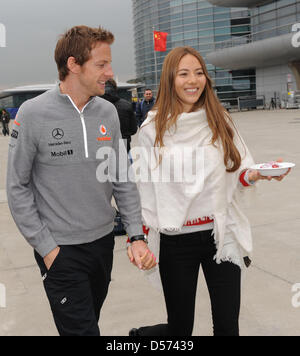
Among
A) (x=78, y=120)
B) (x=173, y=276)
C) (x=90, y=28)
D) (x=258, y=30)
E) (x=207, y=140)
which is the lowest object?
(x=173, y=276)

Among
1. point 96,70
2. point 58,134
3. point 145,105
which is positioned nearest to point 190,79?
point 96,70

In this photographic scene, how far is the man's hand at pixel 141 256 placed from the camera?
224 cm

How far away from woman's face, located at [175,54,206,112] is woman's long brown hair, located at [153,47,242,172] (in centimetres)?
2

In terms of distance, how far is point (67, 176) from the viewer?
81.8 inches

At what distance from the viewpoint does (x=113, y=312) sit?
12.5 ft

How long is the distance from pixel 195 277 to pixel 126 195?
58 centimetres

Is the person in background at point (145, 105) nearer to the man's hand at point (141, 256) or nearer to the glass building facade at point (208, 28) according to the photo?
the man's hand at point (141, 256)

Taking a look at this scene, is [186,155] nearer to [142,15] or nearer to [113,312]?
[113,312]

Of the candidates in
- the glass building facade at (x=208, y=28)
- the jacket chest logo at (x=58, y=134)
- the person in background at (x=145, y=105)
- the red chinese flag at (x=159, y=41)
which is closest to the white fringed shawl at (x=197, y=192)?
the jacket chest logo at (x=58, y=134)

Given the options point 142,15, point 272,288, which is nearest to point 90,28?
point 272,288

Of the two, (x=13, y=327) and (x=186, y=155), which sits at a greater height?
(x=186, y=155)

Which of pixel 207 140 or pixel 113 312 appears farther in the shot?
pixel 113 312

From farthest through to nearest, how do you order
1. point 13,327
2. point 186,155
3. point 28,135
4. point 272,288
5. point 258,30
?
point 258,30, point 272,288, point 13,327, point 186,155, point 28,135

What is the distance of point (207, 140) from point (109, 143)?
562 mm
